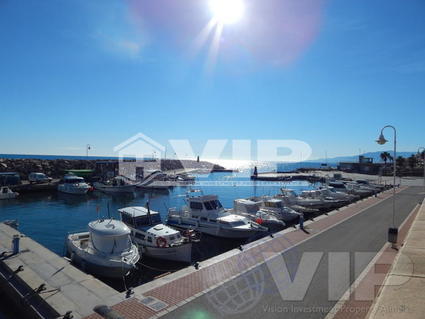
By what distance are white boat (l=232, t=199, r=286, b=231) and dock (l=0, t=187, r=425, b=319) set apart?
28.4 ft

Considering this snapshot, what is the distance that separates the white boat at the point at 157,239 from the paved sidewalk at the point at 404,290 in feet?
36.8

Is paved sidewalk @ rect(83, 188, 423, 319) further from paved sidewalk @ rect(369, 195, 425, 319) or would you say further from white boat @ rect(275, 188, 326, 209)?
white boat @ rect(275, 188, 326, 209)

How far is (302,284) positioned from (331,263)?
3099 mm

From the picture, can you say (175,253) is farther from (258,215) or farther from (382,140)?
(382,140)

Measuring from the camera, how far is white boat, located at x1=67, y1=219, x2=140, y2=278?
621 inches

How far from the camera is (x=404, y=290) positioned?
10023 mm

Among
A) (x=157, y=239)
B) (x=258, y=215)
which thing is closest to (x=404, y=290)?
(x=157, y=239)

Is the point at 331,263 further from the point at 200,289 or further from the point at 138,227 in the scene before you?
the point at 138,227

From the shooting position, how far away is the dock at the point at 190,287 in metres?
9.76

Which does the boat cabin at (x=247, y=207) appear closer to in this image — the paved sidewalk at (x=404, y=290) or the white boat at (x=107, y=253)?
the white boat at (x=107, y=253)

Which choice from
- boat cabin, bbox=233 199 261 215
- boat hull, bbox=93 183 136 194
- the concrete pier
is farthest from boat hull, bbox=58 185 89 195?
the concrete pier

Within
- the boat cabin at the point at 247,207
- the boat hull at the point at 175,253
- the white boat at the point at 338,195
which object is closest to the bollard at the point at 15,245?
the boat hull at the point at 175,253

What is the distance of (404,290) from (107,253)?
46.1 feet

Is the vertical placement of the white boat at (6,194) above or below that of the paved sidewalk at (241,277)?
below
